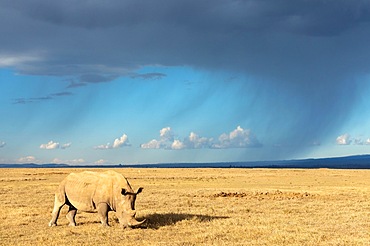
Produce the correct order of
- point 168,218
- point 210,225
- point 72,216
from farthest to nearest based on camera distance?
point 168,218 → point 72,216 → point 210,225

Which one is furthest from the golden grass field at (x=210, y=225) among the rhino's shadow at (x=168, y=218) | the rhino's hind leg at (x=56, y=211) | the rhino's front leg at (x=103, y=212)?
the rhino's hind leg at (x=56, y=211)

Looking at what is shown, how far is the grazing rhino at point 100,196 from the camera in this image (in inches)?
836

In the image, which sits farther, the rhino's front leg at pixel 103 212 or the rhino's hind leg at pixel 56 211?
the rhino's hind leg at pixel 56 211

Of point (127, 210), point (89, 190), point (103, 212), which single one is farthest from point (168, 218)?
point (89, 190)

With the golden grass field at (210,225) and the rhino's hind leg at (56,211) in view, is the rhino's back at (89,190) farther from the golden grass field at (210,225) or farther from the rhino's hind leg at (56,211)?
the golden grass field at (210,225)

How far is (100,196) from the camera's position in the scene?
2195 centimetres

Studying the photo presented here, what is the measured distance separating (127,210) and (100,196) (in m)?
1.53

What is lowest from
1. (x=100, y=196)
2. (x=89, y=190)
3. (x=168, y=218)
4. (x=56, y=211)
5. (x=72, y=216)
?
(x=168, y=218)

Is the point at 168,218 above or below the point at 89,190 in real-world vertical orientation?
below

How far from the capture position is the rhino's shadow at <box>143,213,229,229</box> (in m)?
22.6

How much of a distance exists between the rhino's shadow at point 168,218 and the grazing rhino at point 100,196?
1.33 meters

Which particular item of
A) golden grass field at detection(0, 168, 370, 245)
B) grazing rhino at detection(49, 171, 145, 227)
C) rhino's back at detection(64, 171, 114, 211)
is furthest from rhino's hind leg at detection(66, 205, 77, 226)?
rhino's back at detection(64, 171, 114, 211)

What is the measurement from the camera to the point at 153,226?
2208 cm

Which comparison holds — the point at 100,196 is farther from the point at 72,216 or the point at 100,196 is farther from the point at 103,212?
the point at 72,216
